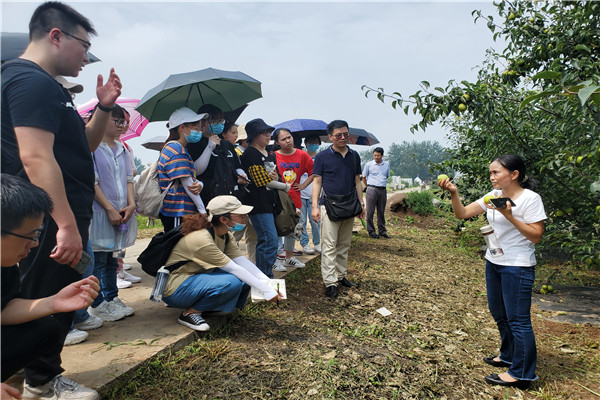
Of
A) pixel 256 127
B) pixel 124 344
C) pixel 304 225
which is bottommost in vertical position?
pixel 124 344

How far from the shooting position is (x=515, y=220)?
271cm

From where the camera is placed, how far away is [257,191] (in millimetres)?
4531

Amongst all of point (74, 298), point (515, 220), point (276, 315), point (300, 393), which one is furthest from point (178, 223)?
point (515, 220)

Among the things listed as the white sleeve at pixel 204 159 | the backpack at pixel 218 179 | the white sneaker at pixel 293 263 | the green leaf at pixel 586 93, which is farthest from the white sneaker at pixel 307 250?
the green leaf at pixel 586 93

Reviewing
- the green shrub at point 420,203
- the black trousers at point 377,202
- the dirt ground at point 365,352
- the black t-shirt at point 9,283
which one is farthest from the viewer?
the green shrub at point 420,203

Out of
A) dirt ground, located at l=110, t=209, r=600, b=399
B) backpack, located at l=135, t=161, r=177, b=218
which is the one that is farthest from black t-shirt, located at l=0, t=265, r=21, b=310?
backpack, located at l=135, t=161, r=177, b=218

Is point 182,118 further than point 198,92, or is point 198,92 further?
point 198,92

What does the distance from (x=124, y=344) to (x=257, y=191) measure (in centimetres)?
213

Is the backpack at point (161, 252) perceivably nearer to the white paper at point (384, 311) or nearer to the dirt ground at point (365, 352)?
the dirt ground at point (365, 352)

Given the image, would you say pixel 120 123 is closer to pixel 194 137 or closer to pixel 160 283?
pixel 194 137

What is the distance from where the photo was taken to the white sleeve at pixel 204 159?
393cm

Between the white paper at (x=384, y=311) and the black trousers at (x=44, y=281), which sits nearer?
the black trousers at (x=44, y=281)

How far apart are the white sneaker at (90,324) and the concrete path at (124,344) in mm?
38

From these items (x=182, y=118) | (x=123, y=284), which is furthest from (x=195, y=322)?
(x=182, y=118)
